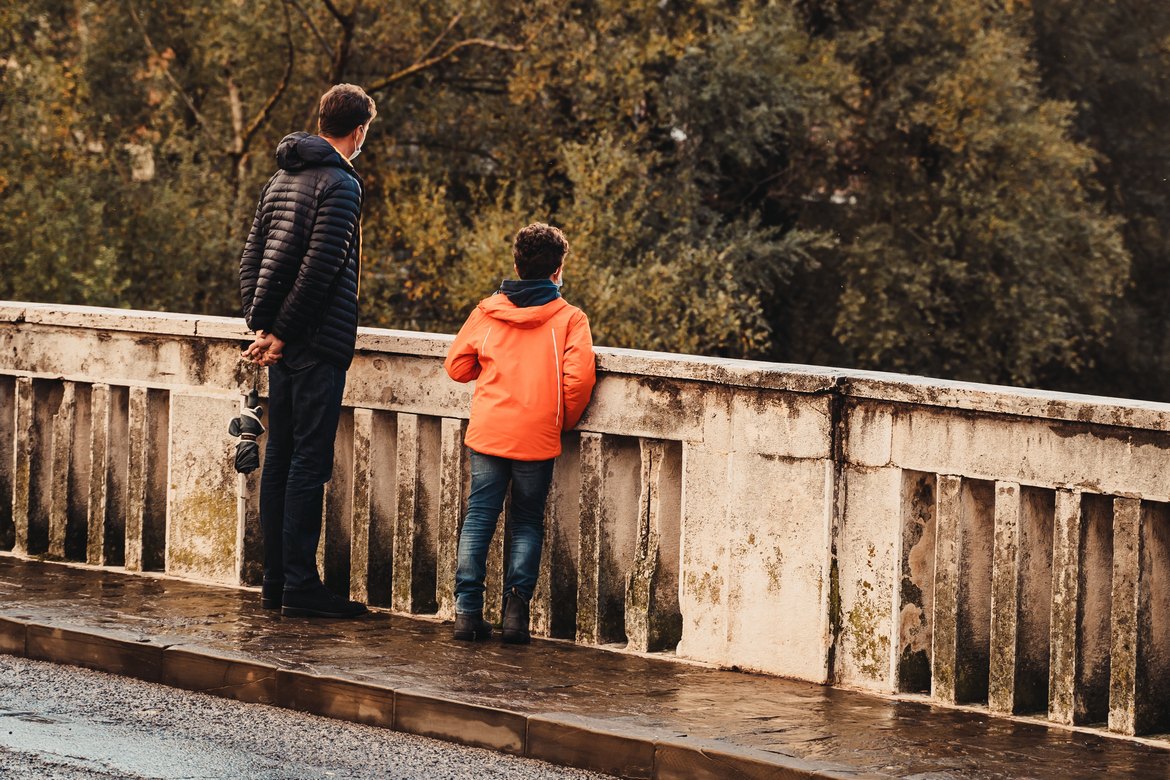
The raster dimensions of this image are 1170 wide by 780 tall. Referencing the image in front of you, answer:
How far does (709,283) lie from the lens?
79.5 feet

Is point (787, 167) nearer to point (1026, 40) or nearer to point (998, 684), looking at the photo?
point (1026, 40)

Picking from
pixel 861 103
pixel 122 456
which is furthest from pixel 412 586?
pixel 861 103

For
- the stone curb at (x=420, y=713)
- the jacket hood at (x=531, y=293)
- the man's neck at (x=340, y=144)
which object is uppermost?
the man's neck at (x=340, y=144)

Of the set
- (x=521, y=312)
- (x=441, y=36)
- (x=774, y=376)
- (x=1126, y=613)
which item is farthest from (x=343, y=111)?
(x=441, y=36)

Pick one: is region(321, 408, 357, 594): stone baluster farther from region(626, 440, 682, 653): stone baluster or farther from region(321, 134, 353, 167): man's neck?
region(626, 440, 682, 653): stone baluster

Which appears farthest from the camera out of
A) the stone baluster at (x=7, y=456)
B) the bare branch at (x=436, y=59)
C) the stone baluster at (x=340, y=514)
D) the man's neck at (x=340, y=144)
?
the bare branch at (x=436, y=59)

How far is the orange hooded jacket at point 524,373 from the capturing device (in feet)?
20.0

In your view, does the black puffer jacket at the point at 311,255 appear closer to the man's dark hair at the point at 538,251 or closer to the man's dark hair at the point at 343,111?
the man's dark hair at the point at 343,111

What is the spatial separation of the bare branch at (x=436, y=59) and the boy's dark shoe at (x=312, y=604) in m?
17.7

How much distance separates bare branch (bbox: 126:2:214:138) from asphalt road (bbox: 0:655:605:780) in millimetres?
20499

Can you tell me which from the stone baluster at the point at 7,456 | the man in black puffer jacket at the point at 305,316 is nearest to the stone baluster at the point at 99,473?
the stone baluster at the point at 7,456

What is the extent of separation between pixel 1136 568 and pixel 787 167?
925 inches

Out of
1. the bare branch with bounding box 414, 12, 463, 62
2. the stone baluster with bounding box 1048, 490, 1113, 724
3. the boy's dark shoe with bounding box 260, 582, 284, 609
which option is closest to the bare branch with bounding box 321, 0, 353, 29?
the bare branch with bounding box 414, 12, 463, 62

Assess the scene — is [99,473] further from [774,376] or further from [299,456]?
[774,376]
